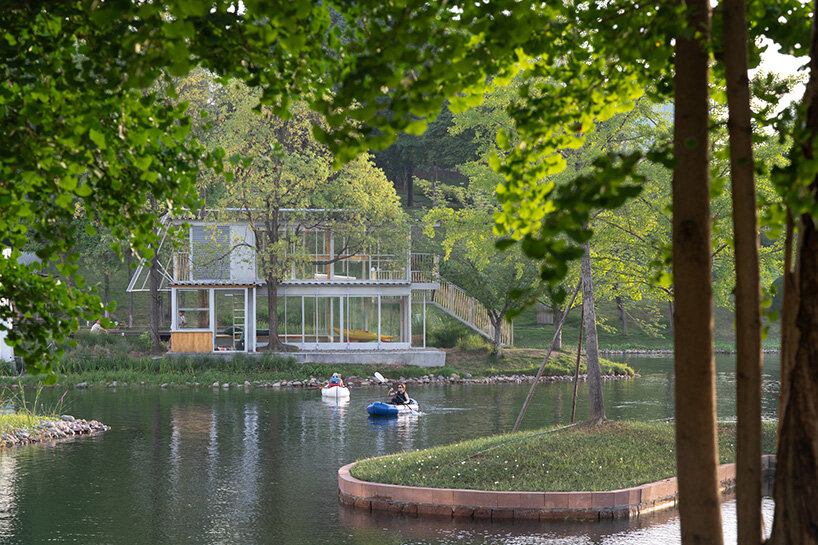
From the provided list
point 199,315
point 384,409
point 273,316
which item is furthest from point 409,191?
point 384,409

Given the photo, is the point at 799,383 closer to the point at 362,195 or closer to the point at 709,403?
the point at 709,403

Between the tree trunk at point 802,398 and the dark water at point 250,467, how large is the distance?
786 cm

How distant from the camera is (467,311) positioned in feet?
139

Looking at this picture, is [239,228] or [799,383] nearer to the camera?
[799,383]

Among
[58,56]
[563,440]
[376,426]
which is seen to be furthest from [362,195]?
[58,56]

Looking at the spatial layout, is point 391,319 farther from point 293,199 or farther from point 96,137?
point 96,137

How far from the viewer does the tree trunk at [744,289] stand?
393 cm

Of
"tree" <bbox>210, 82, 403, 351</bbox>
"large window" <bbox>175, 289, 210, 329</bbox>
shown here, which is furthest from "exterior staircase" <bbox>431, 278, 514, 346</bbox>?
"large window" <bbox>175, 289, 210, 329</bbox>

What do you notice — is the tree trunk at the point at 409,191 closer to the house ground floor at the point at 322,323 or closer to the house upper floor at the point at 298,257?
the house ground floor at the point at 322,323

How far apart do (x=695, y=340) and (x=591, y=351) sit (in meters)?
14.5

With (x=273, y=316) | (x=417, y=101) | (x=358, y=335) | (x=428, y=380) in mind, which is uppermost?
(x=417, y=101)

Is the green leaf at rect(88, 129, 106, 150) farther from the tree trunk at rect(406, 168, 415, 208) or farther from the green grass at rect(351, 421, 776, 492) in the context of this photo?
the tree trunk at rect(406, 168, 415, 208)

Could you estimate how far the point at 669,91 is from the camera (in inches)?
213

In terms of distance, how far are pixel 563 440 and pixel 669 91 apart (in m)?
11.0
